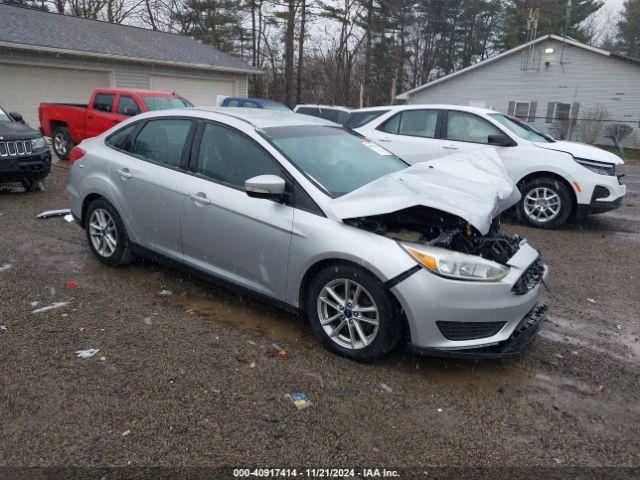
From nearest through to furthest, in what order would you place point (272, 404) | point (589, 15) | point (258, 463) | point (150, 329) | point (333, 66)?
point (258, 463) < point (272, 404) < point (150, 329) < point (333, 66) < point (589, 15)

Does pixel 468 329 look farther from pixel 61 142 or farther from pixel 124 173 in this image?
pixel 61 142

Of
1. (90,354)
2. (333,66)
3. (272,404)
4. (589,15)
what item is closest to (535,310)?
(272,404)

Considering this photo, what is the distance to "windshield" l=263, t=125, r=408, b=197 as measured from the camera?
3873mm

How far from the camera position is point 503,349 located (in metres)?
3.29

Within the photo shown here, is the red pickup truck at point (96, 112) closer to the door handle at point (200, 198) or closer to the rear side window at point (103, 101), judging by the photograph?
the rear side window at point (103, 101)

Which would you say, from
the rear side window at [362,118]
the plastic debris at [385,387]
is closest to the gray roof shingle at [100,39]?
the rear side window at [362,118]

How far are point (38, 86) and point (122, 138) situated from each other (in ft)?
47.7

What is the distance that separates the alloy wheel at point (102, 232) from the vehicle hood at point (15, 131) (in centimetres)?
400

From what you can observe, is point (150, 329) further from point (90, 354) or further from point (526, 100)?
point (526, 100)

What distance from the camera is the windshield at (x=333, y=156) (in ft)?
12.7

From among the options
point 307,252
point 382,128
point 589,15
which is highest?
point 589,15

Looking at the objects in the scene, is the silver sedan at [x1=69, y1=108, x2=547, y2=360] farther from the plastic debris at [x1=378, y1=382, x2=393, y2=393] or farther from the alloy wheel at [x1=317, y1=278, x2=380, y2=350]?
the plastic debris at [x1=378, y1=382, x2=393, y2=393]

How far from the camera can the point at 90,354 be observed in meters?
3.57

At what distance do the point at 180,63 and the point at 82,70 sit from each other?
12.1 ft
